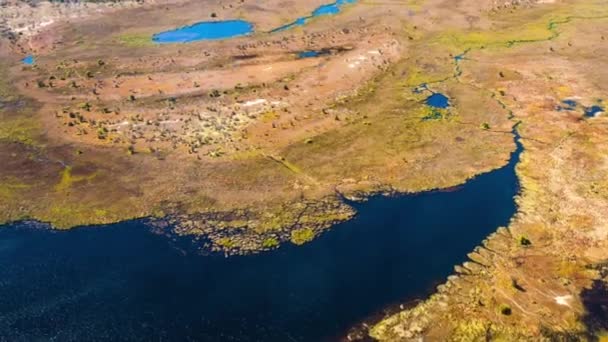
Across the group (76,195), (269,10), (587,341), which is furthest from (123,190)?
(269,10)

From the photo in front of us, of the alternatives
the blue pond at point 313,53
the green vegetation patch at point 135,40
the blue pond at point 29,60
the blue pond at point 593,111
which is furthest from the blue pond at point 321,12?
the blue pond at point 593,111

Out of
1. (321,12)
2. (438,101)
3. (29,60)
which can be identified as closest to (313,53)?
(321,12)

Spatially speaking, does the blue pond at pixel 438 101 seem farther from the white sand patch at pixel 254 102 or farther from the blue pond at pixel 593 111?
the white sand patch at pixel 254 102

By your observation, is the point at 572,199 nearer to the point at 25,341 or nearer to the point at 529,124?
the point at 529,124

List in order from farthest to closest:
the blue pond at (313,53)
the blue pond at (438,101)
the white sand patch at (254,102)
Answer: the blue pond at (313,53) → the white sand patch at (254,102) → the blue pond at (438,101)

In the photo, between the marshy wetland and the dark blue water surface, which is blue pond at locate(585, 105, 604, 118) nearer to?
the marshy wetland
